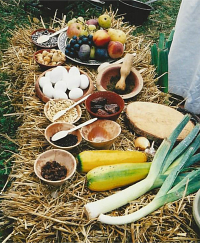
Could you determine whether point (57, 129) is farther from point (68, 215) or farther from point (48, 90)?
point (68, 215)

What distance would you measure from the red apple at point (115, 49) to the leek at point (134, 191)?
1.11m

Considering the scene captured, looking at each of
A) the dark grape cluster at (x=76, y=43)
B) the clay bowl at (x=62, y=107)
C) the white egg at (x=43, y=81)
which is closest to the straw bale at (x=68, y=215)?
the clay bowl at (x=62, y=107)

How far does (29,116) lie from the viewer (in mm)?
2061

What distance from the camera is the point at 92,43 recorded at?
2.55 meters

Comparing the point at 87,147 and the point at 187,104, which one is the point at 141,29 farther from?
the point at 87,147

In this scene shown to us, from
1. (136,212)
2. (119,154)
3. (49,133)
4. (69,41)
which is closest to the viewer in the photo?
(136,212)

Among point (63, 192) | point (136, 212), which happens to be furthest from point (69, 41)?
point (136, 212)

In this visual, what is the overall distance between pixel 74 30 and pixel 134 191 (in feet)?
5.54

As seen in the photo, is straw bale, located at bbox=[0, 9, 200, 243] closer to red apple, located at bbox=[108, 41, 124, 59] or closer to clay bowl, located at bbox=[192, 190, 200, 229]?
clay bowl, located at bbox=[192, 190, 200, 229]

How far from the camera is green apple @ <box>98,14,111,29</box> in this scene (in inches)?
109

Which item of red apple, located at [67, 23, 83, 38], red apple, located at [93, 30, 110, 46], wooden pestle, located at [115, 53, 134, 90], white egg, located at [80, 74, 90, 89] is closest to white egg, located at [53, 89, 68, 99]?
white egg, located at [80, 74, 90, 89]

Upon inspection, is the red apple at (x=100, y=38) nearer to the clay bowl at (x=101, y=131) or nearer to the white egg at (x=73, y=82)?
the white egg at (x=73, y=82)

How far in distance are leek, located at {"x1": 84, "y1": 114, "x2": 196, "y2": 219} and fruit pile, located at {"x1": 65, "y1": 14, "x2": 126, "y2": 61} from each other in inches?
45.0

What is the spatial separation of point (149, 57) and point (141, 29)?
2069 mm
